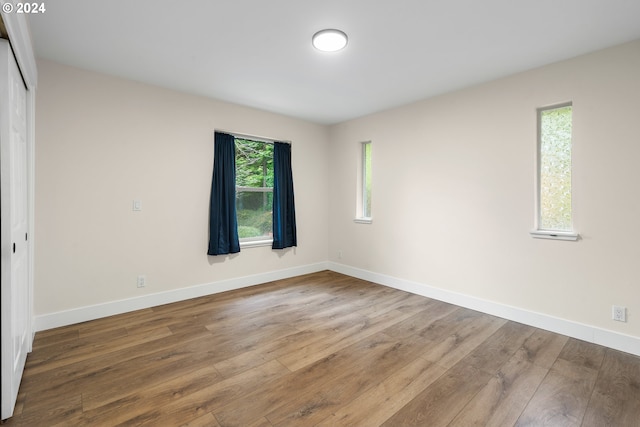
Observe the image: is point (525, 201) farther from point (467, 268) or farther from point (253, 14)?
point (253, 14)

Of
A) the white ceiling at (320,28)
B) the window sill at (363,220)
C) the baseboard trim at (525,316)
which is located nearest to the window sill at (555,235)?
the baseboard trim at (525,316)

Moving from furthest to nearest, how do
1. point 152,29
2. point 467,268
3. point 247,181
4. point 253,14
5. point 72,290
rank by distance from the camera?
point 247,181 → point 467,268 → point 72,290 → point 152,29 → point 253,14

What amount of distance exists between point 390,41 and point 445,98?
59.5 inches

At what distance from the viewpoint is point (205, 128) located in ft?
12.4

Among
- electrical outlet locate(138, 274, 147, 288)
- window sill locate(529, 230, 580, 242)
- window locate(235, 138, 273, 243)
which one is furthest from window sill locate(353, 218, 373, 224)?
electrical outlet locate(138, 274, 147, 288)

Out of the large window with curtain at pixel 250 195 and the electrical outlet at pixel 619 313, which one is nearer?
the electrical outlet at pixel 619 313

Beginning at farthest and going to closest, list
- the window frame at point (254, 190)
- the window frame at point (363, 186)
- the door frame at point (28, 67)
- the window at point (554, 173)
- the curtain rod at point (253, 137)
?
1. the window frame at point (363, 186)
2. the window frame at point (254, 190)
3. the curtain rod at point (253, 137)
4. the window at point (554, 173)
5. the door frame at point (28, 67)

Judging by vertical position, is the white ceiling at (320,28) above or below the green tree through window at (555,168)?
above

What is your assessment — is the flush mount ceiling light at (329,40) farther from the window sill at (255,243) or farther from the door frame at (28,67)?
the window sill at (255,243)

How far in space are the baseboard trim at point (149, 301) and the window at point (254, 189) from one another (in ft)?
1.97

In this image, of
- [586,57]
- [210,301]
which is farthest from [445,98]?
[210,301]

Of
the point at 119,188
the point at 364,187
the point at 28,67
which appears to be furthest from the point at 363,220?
the point at 28,67

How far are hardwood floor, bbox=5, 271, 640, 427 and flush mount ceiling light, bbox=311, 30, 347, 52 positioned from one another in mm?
2534

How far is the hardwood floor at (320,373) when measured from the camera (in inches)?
67.2
